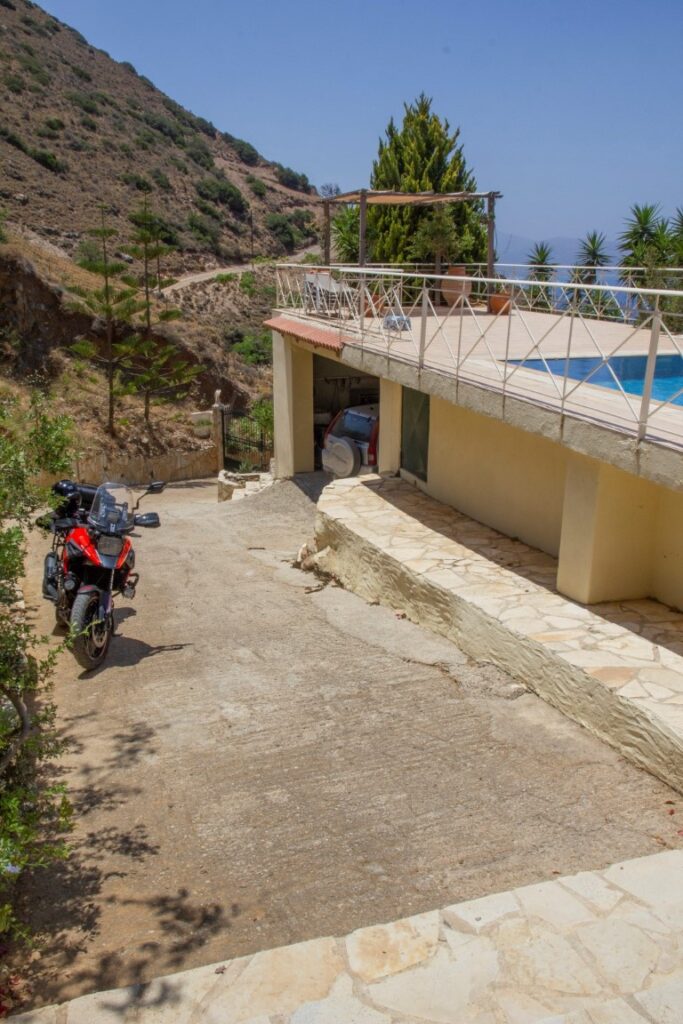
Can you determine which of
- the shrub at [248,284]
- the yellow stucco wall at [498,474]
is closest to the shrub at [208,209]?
the shrub at [248,284]

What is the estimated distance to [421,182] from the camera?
24.2 metres

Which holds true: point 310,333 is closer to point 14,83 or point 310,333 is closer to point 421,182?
point 421,182

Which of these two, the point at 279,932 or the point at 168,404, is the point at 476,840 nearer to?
the point at 279,932

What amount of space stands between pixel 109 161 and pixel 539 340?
45.1 m

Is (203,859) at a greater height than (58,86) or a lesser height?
lesser

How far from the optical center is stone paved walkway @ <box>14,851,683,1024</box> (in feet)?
9.20

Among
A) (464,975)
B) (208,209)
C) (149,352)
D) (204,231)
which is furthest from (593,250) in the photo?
(208,209)

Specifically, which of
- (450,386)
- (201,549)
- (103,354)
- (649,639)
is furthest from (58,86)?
(649,639)

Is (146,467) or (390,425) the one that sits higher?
(390,425)

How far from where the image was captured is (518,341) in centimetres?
1086

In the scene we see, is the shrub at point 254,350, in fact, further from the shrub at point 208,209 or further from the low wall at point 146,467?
the shrub at point 208,209

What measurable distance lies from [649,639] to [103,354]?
77.9 ft

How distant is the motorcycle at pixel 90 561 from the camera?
22.3 ft

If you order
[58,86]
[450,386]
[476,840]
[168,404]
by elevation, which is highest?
[58,86]
